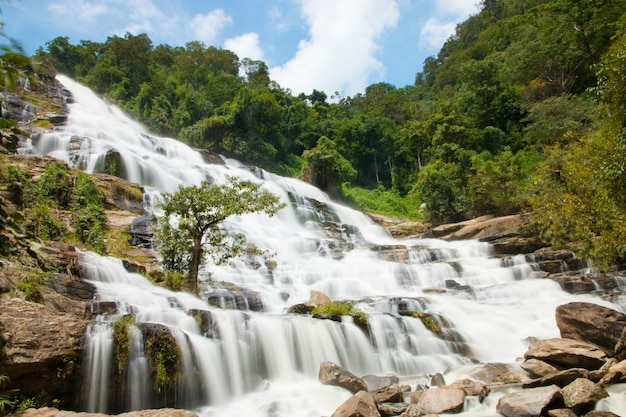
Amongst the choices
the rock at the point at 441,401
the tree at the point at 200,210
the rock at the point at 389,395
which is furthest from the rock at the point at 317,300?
the rock at the point at 441,401

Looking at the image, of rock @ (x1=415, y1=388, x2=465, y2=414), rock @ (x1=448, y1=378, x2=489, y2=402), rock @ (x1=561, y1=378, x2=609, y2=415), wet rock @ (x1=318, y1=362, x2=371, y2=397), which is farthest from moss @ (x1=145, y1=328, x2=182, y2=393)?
rock @ (x1=561, y1=378, x2=609, y2=415)

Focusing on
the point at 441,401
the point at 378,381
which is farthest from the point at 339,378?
the point at 441,401

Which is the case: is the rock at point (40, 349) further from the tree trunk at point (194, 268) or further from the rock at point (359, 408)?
the tree trunk at point (194, 268)

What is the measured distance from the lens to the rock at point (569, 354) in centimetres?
896

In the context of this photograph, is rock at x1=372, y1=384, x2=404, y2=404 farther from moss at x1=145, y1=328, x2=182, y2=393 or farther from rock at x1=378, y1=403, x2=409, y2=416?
moss at x1=145, y1=328, x2=182, y2=393

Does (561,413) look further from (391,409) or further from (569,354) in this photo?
(569,354)

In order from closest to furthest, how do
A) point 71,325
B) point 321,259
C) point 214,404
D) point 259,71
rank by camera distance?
1. point 71,325
2. point 214,404
3. point 321,259
4. point 259,71

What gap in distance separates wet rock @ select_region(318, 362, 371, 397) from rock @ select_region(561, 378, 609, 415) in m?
3.76

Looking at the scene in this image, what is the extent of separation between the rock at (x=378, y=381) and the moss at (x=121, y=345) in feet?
16.4

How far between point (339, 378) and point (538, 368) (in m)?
4.46

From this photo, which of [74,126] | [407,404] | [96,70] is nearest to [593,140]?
[407,404]

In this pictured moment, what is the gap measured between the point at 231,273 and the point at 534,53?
→ 32.3m

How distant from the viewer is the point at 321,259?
21266mm

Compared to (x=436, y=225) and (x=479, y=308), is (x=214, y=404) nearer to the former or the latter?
(x=479, y=308)
